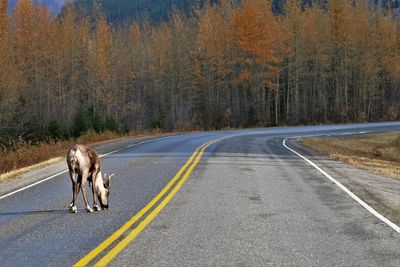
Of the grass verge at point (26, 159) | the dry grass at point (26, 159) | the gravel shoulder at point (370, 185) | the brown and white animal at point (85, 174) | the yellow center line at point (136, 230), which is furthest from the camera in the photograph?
the dry grass at point (26, 159)

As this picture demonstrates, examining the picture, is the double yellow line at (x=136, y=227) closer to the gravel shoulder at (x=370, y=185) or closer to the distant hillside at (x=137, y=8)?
the gravel shoulder at (x=370, y=185)

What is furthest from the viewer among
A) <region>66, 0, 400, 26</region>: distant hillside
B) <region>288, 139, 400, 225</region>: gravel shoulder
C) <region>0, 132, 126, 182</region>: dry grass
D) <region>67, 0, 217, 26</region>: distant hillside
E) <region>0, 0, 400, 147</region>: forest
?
<region>67, 0, 217, 26</region>: distant hillside

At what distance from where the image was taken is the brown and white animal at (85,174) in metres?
9.27

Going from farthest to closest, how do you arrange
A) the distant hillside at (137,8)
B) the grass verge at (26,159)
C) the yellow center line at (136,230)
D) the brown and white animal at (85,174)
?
the distant hillside at (137,8) < the grass verge at (26,159) < the brown and white animal at (85,174) < the yellow center line at (136,230)

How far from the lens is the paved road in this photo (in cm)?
634

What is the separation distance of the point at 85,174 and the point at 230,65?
46.4 m

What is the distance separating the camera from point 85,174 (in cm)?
937

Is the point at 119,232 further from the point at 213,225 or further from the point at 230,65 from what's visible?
the point at 230,65

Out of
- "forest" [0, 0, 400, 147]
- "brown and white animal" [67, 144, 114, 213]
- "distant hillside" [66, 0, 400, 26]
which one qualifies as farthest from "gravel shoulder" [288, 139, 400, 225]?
"distant hillside" [66, 0, 400, 26]

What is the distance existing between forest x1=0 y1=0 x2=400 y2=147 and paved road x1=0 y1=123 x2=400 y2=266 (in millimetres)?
26738

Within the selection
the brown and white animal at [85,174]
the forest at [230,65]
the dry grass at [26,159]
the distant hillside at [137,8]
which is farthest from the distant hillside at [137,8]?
the brown and white animal at [85,174]

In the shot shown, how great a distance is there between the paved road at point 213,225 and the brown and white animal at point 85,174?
0.26m

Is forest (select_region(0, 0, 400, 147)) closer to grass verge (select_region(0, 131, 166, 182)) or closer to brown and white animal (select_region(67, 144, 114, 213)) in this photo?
grass verge (select_region(0, 131, 166, 182))

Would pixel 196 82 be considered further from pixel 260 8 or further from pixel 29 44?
pixel 29 44
